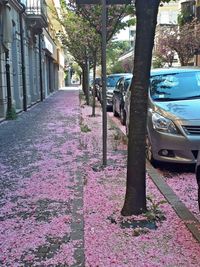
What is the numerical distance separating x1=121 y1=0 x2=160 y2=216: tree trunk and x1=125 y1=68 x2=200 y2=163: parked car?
216 centimetres

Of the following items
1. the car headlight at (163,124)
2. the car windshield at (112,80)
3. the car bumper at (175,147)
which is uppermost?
the car windshield at (112,80)

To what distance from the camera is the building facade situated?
49.4 ft

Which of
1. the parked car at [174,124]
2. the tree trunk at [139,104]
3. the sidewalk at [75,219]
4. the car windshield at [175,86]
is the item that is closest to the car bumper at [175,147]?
the parked car at [174,124]

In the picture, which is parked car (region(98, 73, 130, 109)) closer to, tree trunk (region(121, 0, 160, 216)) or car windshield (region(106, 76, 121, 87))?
car windshield (region(106, 76, 121, 87))

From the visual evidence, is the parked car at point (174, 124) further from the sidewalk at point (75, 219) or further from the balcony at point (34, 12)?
the balcony at point (34, 12)

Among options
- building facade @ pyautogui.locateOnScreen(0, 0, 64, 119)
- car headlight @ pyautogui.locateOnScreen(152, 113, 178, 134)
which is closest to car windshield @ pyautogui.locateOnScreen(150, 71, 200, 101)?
car headlight @ pyautogui.locateOnScreen(152, 113, 178, 134)

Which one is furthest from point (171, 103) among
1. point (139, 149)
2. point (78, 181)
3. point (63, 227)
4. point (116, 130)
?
point (116, 130)

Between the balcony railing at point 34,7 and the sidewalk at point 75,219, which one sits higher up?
the balcony railing at point 34,7

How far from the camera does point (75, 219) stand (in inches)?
194

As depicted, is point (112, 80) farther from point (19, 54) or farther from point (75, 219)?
point (75, 219)

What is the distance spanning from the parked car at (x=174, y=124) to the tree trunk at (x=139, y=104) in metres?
2.16

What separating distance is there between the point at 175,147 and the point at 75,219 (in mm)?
2570

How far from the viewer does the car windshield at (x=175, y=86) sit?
8102mm

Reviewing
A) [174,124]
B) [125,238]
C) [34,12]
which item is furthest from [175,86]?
[34,12]
